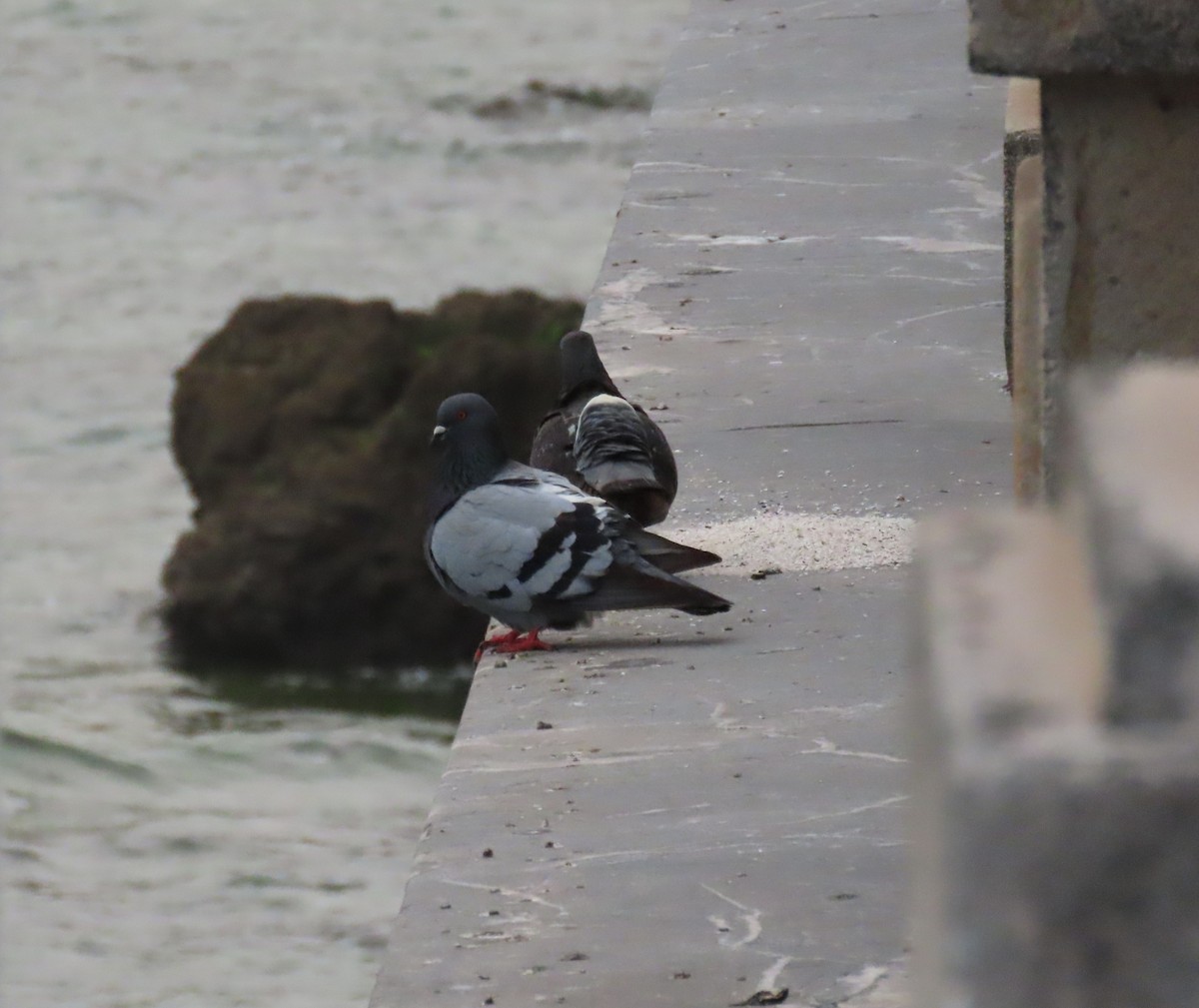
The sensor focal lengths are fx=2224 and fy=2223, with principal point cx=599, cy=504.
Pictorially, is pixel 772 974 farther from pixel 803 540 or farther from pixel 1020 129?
pixel 803 540

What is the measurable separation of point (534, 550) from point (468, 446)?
35cm

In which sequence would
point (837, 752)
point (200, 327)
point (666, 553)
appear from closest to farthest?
point (837, 752), point (666, 553), point (200, 327)

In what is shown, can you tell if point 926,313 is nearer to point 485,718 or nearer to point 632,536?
point 632,536

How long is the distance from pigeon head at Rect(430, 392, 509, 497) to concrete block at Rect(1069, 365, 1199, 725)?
10.9ft

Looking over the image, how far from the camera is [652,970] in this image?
2643 mm

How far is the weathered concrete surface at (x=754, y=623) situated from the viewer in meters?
2.74

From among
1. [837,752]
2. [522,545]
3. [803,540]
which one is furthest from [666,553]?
[837,752]

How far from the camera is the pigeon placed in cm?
412

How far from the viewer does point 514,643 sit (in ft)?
13.1

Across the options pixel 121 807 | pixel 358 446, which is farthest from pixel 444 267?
pixel 121 807

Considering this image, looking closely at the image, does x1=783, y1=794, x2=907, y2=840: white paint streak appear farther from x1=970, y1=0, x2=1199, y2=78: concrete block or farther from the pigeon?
x1=970, y1=0, x2=1199, y2=78: concrete block

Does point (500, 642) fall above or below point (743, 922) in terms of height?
below

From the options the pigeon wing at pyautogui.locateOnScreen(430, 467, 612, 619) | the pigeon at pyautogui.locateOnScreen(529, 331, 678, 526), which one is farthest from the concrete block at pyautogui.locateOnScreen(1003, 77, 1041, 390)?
the pigeon wing at pyautogui.locateOnScreen(430, 467, 612, 619)

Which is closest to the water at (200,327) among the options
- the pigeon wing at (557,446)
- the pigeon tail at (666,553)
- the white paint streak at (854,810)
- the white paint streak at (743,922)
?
the pigeon wing at (557,446)
